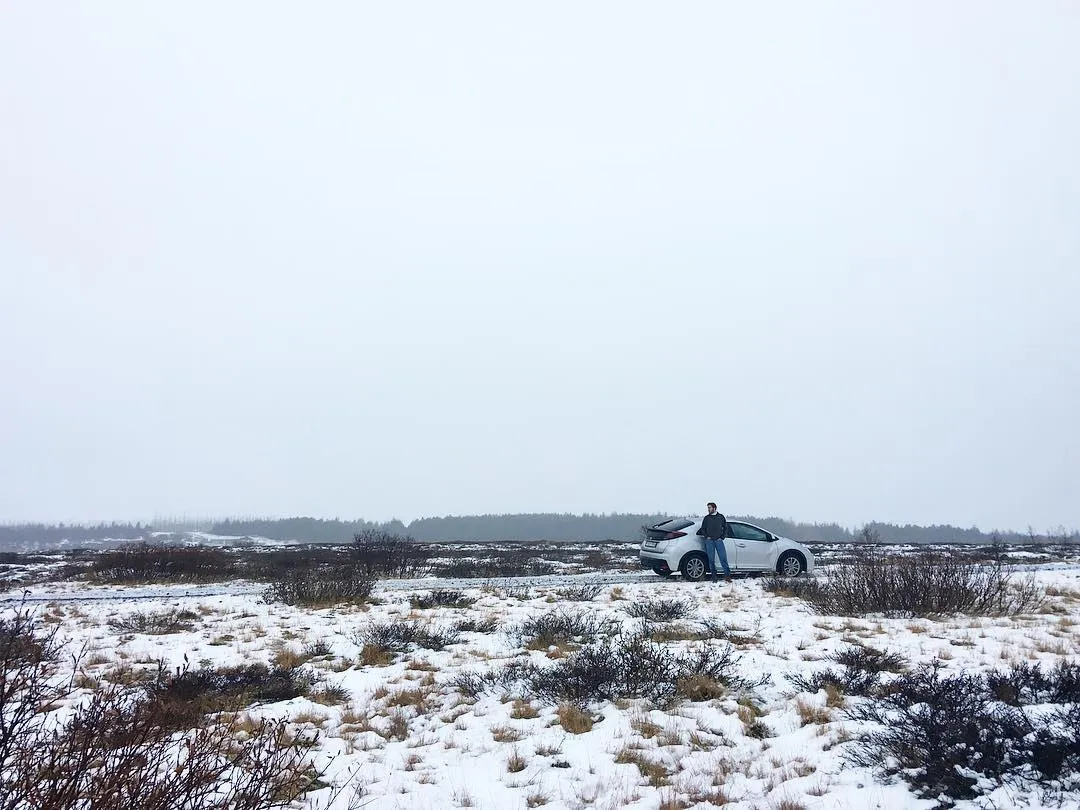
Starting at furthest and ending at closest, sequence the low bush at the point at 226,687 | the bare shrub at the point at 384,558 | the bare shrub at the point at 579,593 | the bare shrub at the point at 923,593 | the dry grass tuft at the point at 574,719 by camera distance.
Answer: the bare shrub at the point at 384,558 < the bare shrub at the point at 579,593 < the bare shrub at the point at 923,593 < the low bush at the point at 226,687 < the dry grass tuft at the point at 574,719

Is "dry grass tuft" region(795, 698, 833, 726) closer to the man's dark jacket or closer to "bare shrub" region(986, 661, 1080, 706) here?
"bare shrub" region(986, 661, 1080, 706)

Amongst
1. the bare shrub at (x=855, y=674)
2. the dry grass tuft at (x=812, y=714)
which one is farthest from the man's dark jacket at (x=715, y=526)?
the dry grass tuft at (x=812, y=714)

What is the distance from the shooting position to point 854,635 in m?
8.34

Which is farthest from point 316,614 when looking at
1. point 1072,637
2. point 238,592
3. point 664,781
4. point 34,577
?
point 34,577

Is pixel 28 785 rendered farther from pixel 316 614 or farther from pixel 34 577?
pixel 34 577

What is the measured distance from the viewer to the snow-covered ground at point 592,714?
4348 millimetres

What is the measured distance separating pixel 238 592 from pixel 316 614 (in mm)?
5034

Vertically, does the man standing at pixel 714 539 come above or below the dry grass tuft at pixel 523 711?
above

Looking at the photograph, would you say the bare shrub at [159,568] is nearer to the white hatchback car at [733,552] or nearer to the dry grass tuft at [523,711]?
the white hatchback car at [733,552]

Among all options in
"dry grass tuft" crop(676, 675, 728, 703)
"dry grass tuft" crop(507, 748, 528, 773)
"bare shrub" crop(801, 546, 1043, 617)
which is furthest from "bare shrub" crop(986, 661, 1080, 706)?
"bare shrub" crop(801, 546, 1043, 617)

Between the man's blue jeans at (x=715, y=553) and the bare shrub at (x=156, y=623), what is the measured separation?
11260mm

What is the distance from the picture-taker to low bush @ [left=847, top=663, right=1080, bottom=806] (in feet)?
12.7

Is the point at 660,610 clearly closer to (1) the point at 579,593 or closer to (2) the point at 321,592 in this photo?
(1) the point at 579,593

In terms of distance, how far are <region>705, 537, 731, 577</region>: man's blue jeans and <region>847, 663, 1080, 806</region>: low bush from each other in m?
10.1
